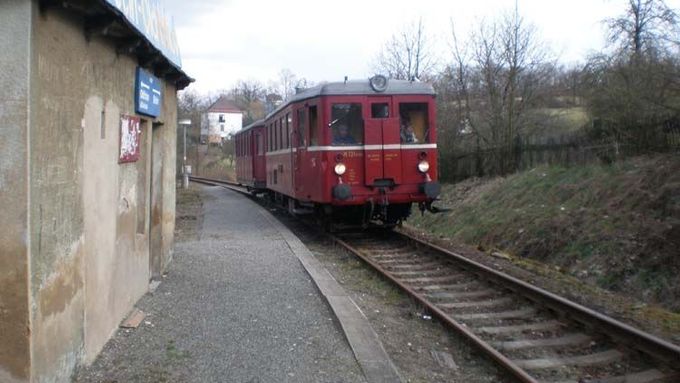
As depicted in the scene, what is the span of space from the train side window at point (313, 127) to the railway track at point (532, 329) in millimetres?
3291

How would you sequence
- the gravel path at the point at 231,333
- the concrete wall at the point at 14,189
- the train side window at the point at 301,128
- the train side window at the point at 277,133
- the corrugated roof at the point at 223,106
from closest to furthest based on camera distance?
the concrete wall at the point at 14,189, the gravel path at the point at 231,333, the train side window at the point at 301,128, the train side window at the point at 277,133, the corrugated roof at the point at 223,106

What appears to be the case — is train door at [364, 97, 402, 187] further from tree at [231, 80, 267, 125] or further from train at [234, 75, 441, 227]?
tree at [231, 80, 267, 125]

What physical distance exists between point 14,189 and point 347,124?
9344 mm

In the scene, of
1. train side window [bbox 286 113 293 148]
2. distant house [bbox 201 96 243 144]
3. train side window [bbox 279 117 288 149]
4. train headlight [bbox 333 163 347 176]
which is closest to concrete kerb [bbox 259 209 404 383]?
train headlight [bbox 333 163 347 176]

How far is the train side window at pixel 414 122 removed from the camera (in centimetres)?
1291

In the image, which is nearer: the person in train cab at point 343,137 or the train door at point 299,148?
the person in train cab at point 343,137

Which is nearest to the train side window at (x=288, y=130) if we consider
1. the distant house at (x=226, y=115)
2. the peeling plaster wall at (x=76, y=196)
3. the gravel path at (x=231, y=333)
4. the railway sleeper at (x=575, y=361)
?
the gravel path at (x=231, y=333)

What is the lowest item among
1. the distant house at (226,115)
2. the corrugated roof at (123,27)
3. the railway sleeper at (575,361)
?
the railway sleeper at (575,361)

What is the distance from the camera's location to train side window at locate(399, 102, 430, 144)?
1291 cm

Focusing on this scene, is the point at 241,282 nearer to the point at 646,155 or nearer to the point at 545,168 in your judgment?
the point at 646,155

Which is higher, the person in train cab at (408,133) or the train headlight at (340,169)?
the person in train cab at (408,133)

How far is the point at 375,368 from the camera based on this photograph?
523 cm

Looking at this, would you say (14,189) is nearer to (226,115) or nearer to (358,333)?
(358,333)

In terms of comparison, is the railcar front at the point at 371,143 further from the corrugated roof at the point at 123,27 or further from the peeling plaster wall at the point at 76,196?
the peeling plaster wall at the point at 76,196
